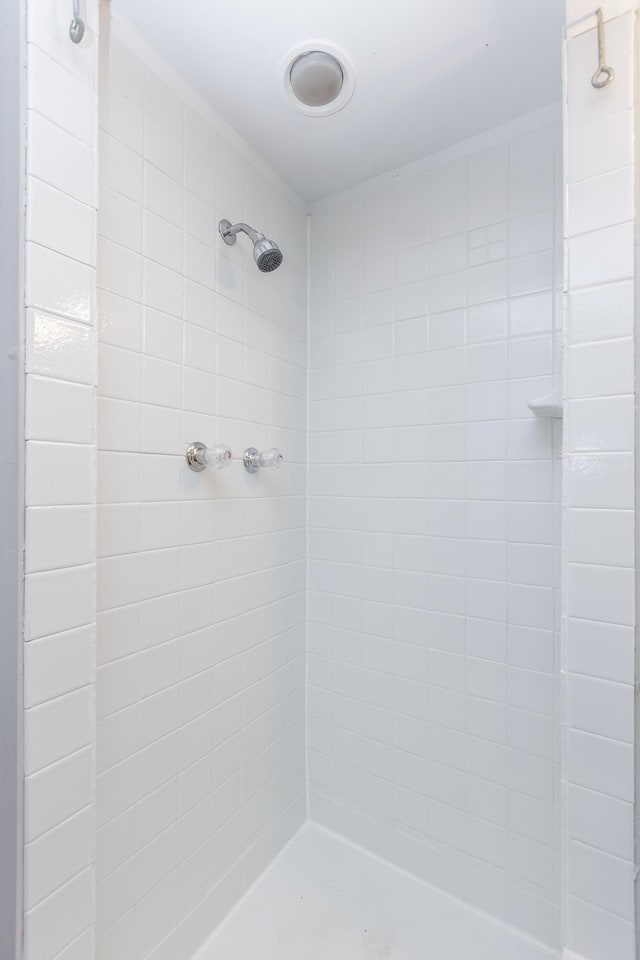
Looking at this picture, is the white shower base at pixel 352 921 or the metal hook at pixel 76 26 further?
the white shower base at pixel 352 921

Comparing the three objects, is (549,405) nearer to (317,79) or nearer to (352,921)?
(317,79)

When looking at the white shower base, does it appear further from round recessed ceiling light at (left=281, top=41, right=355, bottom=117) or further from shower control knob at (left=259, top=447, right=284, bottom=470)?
round recessed ceiling light at (left=281, top=41, right=355, bottom=117)

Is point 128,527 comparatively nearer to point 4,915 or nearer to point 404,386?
point 4,915

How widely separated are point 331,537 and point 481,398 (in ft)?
2.23

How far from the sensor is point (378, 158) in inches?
57.6

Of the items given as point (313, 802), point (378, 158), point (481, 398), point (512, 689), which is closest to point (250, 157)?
point (378, 158)

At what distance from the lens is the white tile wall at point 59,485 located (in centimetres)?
75

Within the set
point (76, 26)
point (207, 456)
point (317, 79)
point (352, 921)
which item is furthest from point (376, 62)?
point (352, 921)

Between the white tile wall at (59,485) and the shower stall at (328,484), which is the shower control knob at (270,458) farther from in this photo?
the white tile wall at (59,485)

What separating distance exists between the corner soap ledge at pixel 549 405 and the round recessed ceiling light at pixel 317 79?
91 centimetres

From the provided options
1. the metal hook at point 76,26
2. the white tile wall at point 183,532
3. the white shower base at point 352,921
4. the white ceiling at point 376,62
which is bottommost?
the white shower base at point 352,921

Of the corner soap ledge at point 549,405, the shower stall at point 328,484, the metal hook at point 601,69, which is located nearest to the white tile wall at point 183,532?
the shower stall at point 328,484

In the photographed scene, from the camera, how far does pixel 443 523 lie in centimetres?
143

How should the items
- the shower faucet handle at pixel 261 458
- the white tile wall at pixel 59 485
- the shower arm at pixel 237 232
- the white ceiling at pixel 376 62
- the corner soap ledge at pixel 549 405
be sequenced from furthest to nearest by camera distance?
1. the shower faucet handle at pixel 261 458
2. the shower arm at pixel 237 232
3. the corner soap ledge at pixel 549 405
4. the white ceiling at pixel 376 62
5. the white tile wall at pixel 59 485
